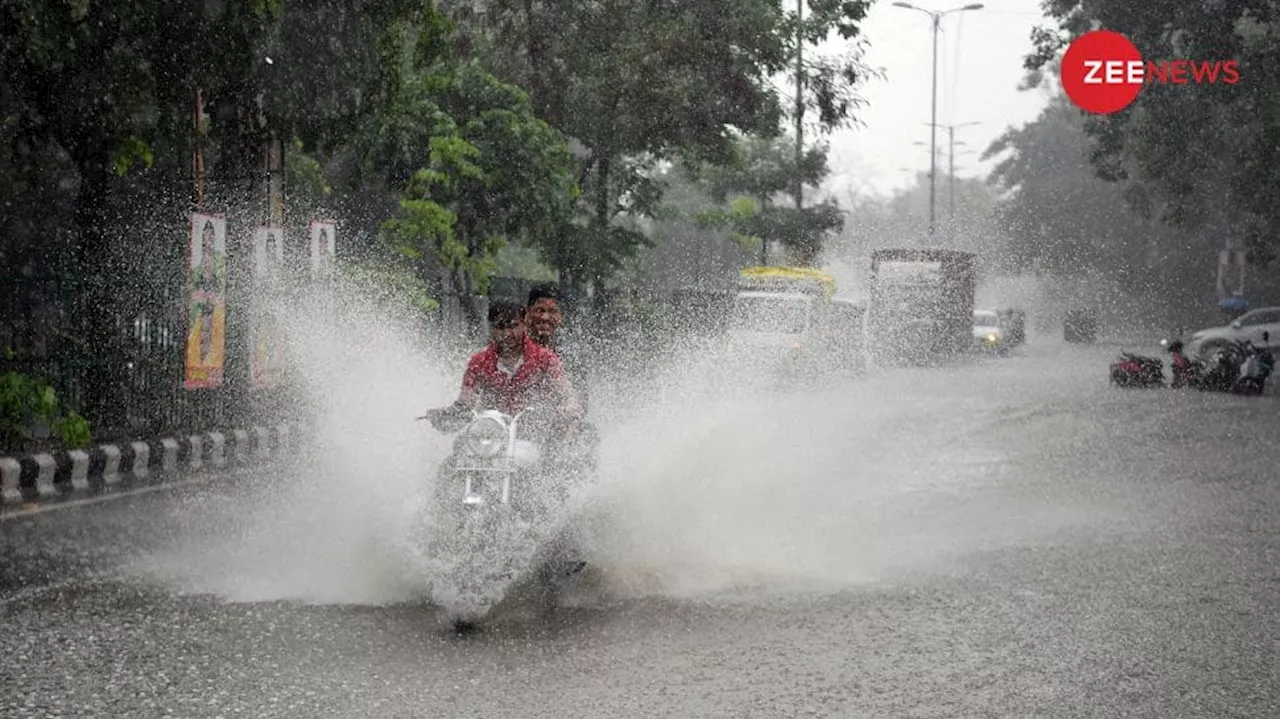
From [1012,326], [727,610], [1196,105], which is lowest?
[727,610]

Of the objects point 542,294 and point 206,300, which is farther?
point 206,300

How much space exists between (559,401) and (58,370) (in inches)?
245

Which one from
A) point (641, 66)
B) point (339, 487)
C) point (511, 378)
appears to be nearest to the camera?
point (511, 378)

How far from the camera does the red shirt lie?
26.7 feet

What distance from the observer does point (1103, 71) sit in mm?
39094

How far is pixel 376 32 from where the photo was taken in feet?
46.1

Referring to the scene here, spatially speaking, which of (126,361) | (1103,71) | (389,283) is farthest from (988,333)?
(126,361)

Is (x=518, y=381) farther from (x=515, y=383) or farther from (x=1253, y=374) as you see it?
(x=1253, y=374)

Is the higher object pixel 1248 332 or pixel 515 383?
pixel 1248 332

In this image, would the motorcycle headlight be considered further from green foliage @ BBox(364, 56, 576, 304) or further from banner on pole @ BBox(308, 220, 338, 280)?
green foliage @ BBox(364, 56, 576, 304)

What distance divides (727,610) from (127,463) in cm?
578

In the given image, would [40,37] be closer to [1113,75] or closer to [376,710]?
[376,710]

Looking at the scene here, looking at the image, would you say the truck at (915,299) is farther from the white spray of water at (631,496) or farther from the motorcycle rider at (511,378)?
the motorcycle rider at (511,378)

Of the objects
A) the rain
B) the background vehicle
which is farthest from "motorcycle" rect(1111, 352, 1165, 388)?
the background vehicle
